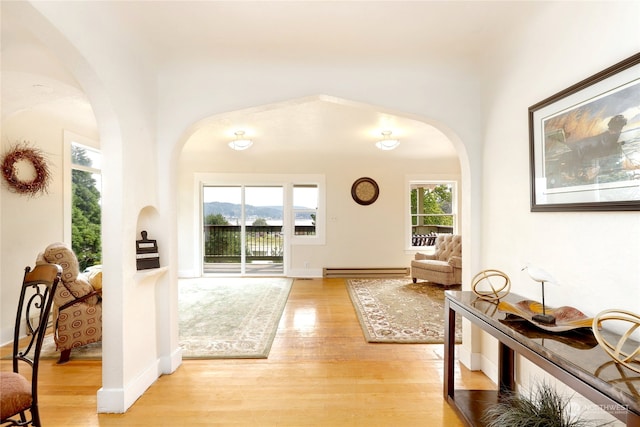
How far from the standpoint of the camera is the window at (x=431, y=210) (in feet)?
22.5

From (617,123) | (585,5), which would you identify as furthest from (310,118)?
(617,123)

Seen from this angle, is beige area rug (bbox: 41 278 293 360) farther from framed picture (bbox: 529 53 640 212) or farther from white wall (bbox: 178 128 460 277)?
framed picture (bbox: 529 53 640 212)

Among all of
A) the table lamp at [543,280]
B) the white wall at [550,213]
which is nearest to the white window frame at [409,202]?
the white wall at [550,213]

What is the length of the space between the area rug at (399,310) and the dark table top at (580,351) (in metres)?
1.64

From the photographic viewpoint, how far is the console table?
3.37 feet

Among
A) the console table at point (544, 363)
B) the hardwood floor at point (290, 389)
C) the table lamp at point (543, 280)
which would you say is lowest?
the hardwood floor at point (290, 389)

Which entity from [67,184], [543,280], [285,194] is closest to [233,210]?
[285,194]

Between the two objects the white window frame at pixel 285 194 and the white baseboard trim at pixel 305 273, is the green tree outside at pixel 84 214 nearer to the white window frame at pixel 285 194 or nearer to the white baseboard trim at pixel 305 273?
the white window frame at pixel 285 194

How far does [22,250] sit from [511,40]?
5.04 meters

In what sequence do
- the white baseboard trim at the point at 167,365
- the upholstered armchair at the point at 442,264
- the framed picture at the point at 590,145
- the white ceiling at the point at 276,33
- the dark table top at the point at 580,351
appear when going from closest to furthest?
the dark table top at the point at 580,351, the framed picture at the point at 590,145, the white ceiling at the point at 276,33, the white baseboard trim at the point at 167,365, the upholstered armchair at the point at 442,264

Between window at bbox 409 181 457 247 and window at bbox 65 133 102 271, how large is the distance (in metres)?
5.63

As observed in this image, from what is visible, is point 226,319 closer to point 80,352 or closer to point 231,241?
point 80,352

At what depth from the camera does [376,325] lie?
3662mm

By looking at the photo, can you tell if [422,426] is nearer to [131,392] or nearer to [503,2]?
[131,392]
